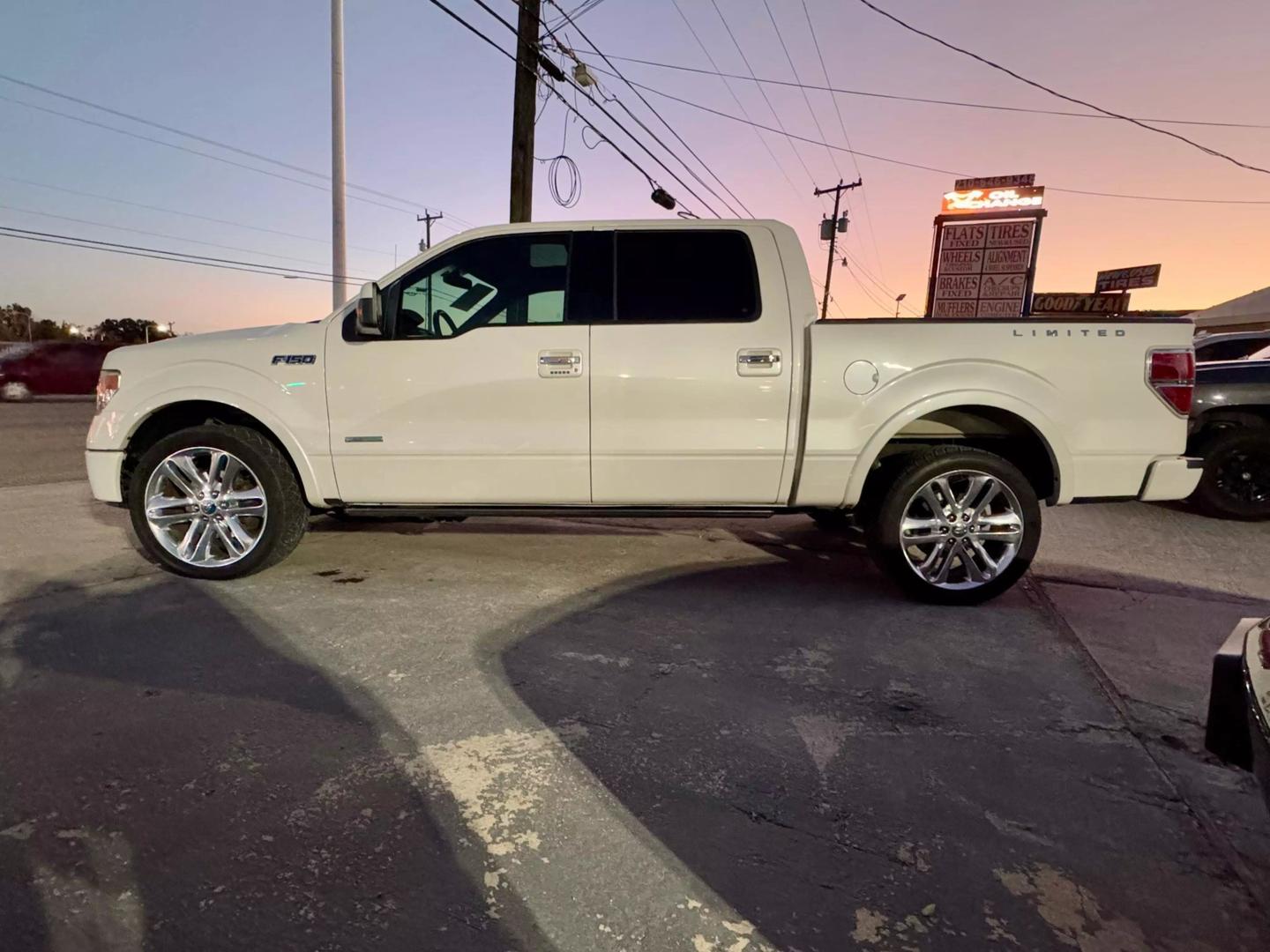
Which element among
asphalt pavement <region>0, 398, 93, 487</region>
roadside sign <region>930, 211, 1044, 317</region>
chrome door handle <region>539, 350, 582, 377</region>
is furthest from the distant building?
asphalt pavement <region>0, 398, 93, 487</region>

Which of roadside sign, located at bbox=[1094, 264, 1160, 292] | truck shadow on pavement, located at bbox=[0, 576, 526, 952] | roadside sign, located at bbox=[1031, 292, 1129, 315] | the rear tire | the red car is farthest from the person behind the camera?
roadside sign, located at bbox=[1031, 292, 1129, 315]

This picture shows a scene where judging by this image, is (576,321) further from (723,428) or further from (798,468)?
(798,468)

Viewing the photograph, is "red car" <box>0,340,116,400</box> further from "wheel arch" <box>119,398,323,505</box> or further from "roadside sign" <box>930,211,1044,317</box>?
"roadside sign" <box>930,211,1044,317</box>

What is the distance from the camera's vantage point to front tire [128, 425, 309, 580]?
3967mm

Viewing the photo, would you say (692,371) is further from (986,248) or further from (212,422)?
(986,248)

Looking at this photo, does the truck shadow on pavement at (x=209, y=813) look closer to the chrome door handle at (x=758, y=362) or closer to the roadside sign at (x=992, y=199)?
the chrome door handle at (x=758, y=362)

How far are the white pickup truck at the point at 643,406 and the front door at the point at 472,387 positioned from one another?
11 millimetres

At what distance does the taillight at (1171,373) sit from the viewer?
3.65 meters

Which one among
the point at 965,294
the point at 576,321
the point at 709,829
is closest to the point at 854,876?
the point at 709,829

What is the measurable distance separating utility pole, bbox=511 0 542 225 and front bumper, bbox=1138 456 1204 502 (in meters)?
8.52

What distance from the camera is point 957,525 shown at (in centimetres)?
384

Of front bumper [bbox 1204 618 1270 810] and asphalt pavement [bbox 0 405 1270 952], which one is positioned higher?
front bumper [bbox 1204 618 1270 810]

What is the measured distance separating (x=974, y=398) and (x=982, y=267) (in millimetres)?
17301

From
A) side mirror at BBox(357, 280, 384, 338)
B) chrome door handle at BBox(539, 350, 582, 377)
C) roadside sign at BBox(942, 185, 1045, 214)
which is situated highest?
roadside sign at BBox(942, 185, 1045, 214)
